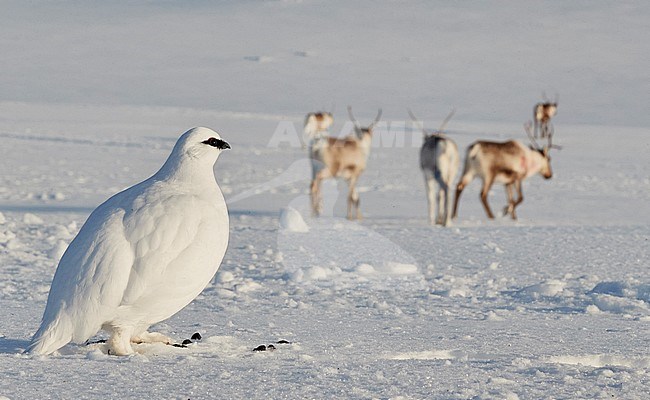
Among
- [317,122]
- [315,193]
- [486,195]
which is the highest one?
[317,122]

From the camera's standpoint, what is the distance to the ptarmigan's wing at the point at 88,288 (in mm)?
3727

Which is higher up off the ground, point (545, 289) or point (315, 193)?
point (315, 193)

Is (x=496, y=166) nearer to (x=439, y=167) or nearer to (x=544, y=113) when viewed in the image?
(x=439, y=167)

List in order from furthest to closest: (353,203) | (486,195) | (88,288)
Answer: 1. (486,195)
2. (353,203)
3. (88,288)

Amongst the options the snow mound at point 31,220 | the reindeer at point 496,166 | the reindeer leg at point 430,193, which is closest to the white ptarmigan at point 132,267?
the snow mound at point 31,220

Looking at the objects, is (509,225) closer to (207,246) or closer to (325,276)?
(325,276)

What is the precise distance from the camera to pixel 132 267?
376 cm

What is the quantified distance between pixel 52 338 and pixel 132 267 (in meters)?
0.44

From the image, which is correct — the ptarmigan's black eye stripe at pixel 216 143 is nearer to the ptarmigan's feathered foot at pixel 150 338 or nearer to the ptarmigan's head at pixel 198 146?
the ptarmigan's head at pixel 198 146

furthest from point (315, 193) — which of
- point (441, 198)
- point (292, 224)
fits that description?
point (292, 224)

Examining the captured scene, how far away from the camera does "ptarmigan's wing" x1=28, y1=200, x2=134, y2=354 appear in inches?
147

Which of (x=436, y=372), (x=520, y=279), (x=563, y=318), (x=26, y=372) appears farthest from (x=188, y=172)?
(x=520, y=279)

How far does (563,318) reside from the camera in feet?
16.7

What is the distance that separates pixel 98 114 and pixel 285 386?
149 feet
